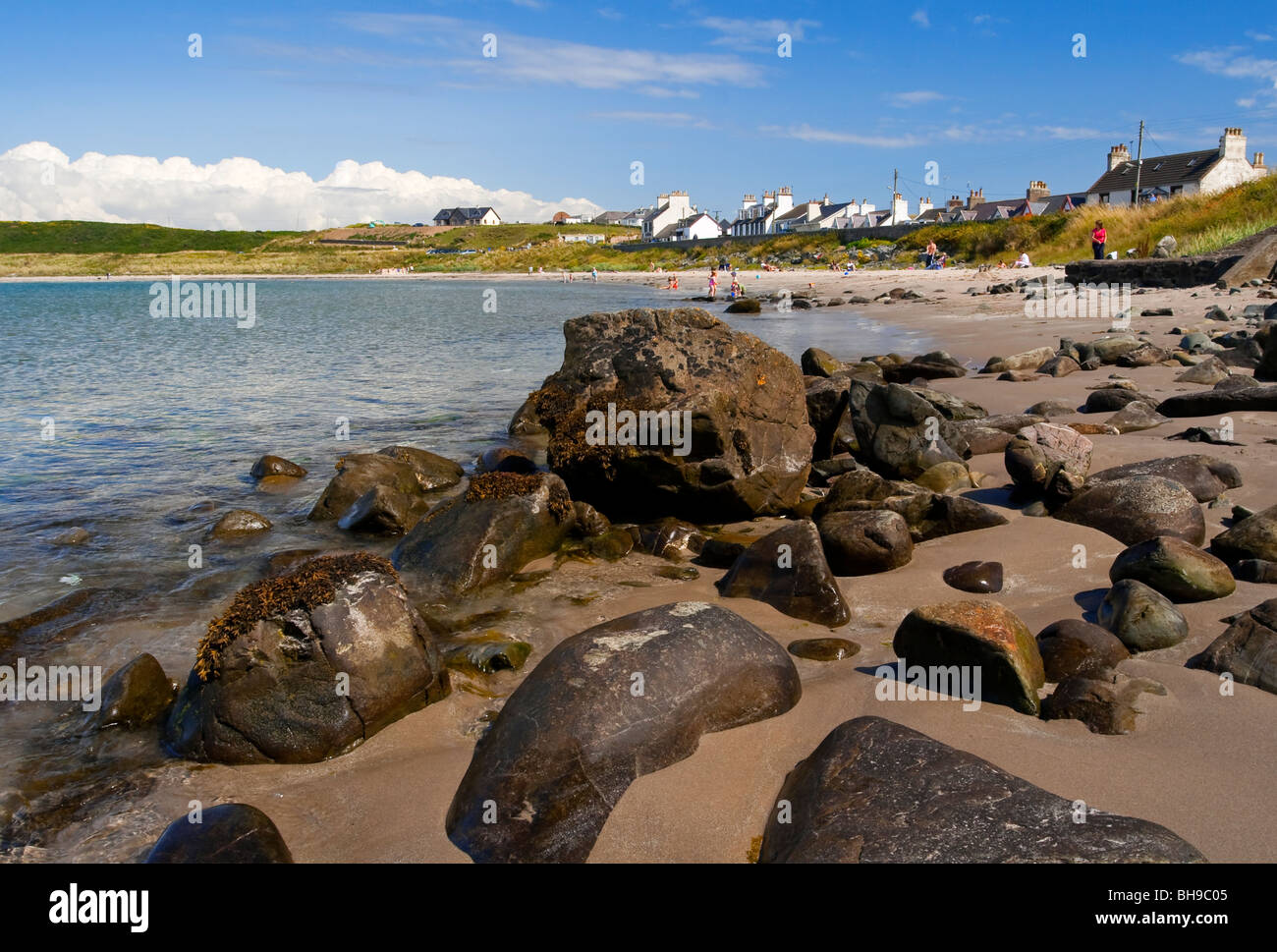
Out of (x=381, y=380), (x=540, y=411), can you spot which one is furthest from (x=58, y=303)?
(x=540, y=411)

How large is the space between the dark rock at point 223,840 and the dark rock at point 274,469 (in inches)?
313

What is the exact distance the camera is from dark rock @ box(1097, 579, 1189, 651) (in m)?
4.83

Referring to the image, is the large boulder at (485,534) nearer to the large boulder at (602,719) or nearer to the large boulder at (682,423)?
the large boulder at (682,423)

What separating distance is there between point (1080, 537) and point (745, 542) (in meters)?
2.71

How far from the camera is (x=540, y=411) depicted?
964 centimetres

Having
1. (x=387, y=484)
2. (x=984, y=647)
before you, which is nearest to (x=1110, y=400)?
(x=984, y=647)

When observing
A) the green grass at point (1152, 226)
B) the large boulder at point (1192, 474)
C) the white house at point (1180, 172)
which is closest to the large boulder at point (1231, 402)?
the large boulder at point (1192, 474)

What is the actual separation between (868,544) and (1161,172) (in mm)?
64556

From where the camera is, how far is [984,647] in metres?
4.46

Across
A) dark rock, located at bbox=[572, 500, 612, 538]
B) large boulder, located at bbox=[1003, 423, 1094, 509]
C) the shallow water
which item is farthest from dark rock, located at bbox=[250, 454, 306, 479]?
large boulder, located at bbox=[1003, 423, 1094, 509]

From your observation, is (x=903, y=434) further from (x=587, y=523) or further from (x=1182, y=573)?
(x=1182, y=573)
